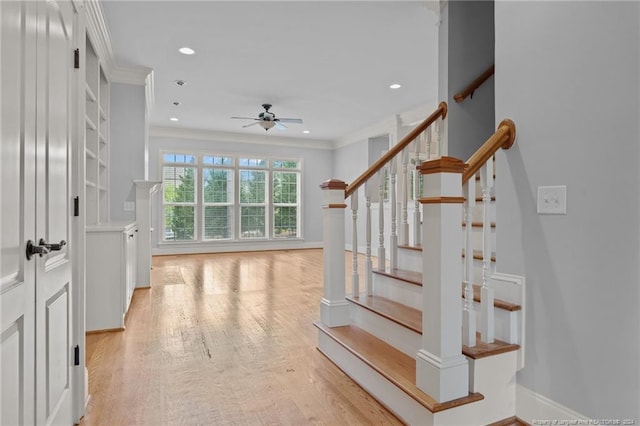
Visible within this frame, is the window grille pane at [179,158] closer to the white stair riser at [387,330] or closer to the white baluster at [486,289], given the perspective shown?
the white stair riser at [387,330]

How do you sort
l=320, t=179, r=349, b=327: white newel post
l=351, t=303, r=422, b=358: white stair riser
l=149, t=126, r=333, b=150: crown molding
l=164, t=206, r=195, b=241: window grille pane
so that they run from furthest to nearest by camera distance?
1. l=164, t=206, r=195, b=241: window grille pane
2. l=149, t=126, r=333, b=150: crown molding
3. l=320, t=179, r=349, b=327: white newel post
4. l=351, t=303, r=422, b=358: white stair riser

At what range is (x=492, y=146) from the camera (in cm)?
184

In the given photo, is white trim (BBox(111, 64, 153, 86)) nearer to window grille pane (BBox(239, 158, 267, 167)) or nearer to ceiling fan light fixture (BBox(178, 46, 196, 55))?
ceiling fan light fixture (BBox(178, 46, 196, 55))

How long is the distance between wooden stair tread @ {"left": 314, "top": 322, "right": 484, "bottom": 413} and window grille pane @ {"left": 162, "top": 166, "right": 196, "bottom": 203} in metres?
6.48

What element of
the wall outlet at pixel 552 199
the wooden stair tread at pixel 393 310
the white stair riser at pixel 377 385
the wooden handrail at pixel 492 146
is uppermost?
the wooden handrail at pixel 492 146

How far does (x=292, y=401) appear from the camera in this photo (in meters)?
1.99

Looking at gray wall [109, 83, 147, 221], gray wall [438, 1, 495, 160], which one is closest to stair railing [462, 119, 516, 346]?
gray wall [438, 1, 495, 160]

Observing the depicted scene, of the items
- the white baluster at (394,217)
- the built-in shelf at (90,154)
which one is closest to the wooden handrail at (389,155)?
the white baluster at (394,217)

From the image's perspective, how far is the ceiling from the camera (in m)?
3.33

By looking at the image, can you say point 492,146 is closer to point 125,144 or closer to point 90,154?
point 90,154

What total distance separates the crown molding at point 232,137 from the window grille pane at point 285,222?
5.35ft

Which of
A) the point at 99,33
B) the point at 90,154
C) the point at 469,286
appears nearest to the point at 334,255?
the point at 469,286

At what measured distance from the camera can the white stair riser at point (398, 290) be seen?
7.87 feet

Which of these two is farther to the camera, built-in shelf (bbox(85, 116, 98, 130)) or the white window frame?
the white window frame
